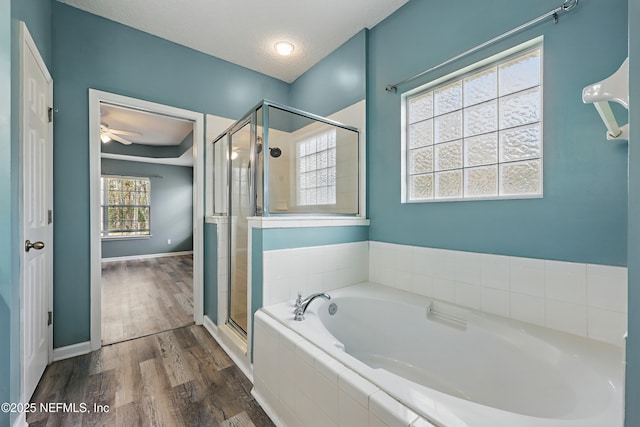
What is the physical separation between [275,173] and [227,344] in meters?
1.43

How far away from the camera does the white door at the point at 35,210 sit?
1.47 metres

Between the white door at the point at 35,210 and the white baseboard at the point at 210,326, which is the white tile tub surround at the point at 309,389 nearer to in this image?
the white baseboard at the point at 210,326

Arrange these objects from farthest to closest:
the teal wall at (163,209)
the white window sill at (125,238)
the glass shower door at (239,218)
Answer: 1. the teal wall at (163,209)
2. the white window sill at (125,238)
3. the glass shower door at (239,218)

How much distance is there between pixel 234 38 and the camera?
2.49 metres

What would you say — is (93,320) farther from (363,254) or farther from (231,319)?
(363,254)

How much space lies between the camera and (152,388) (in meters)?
1.71

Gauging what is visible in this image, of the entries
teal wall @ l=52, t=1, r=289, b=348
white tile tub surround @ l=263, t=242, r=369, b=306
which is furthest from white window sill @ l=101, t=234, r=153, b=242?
white tile tub surround @ l=263, t=242, r=369, b=306

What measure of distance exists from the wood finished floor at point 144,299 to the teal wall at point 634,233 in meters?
2.98

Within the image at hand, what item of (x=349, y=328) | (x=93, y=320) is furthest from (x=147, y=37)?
(x=349, y=328)

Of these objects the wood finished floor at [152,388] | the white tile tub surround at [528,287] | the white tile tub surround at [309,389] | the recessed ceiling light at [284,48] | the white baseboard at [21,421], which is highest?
the recessed ceiling light at [284,48]

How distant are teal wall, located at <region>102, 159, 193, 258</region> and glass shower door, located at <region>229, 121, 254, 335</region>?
508 cm

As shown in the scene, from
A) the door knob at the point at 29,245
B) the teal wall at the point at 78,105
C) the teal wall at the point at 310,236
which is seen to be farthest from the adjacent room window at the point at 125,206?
the teal wall at the point at 310,236

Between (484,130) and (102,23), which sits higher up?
(102,23)

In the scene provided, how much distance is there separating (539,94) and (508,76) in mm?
231
